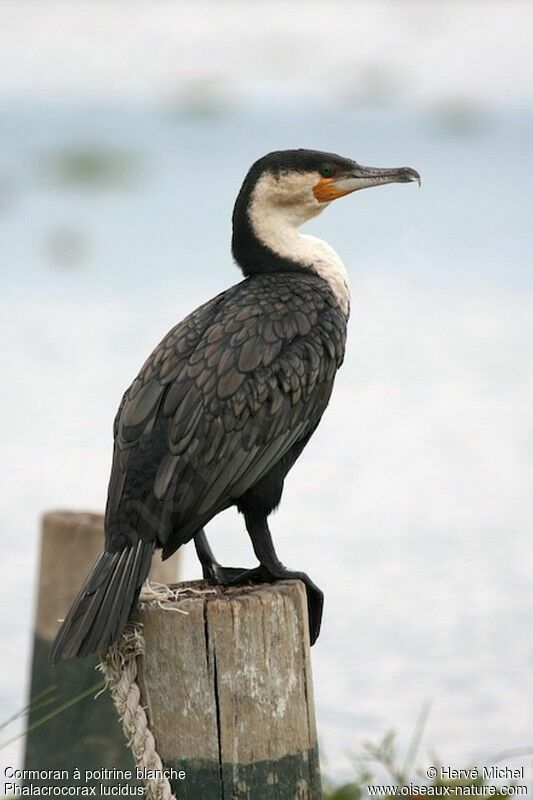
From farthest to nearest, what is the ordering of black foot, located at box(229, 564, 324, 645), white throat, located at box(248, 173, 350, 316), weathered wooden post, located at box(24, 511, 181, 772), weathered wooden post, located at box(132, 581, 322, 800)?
weathered wooden post, located at box(24, 511, 181, 772), white throat, located at box(248, 173, 350, 316), black foot, located at box(229, 564, 324, 645), weathered wooden post, located at box(132, 581, 322, 800)

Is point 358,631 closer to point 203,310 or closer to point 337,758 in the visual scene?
point 337,758

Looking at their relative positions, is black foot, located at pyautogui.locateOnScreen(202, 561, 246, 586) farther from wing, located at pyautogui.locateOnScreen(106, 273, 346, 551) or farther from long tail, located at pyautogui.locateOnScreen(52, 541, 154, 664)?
long tail, located at pyautogui.locateOnScreen(52, 541, 154, 664)

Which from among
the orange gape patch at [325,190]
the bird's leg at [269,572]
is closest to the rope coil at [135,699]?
the bird's leg at [269,572]

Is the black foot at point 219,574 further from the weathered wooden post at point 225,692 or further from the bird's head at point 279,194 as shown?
the bird's head at point 279,194

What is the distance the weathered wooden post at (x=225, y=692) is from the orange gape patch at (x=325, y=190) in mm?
1270

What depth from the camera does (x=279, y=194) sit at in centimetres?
456

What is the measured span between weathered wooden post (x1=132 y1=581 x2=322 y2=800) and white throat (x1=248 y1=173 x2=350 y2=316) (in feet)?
3.51

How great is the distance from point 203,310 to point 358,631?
10.7 ft

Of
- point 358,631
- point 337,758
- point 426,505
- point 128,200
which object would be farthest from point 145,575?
point 128,200

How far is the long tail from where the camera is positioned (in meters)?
3.74

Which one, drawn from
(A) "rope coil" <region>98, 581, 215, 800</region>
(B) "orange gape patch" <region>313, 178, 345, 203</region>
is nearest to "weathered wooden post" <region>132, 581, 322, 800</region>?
(A) "rope coil" <region>98, 581, 215, 800</region>

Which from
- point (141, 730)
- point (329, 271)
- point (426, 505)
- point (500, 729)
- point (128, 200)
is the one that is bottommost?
point (141, 730)

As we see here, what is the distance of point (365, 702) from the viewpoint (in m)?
6.63

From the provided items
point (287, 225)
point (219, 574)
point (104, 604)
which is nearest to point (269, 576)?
point (219, 574)
